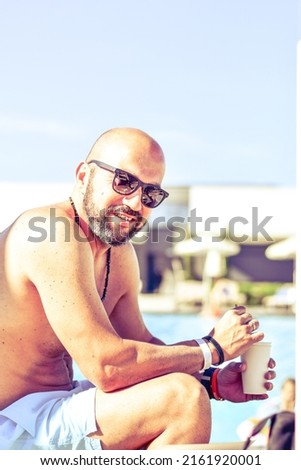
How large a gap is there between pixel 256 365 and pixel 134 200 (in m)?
0.61

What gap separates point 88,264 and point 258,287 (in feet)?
43.2

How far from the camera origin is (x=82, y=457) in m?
2.24

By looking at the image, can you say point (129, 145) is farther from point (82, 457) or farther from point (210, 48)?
point (210, 48)

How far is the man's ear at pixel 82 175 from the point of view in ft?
7.65

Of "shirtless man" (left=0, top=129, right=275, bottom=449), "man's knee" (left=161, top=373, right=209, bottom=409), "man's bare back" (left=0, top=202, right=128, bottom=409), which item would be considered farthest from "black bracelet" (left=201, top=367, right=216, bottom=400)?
"man's bare back" (left=0, top=202, right=128, bottom=409)

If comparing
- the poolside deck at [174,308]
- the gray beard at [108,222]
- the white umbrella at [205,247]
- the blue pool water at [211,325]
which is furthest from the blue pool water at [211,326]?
the gray beard at [108,222]

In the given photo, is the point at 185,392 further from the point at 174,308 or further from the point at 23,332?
the point at 174,308

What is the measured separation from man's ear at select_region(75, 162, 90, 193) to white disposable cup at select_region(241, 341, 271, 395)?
696 mm

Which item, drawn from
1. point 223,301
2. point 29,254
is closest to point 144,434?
point 29,254

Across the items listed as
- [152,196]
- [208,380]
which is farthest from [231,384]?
[152,196]

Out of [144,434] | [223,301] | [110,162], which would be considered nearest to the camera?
[144,434]

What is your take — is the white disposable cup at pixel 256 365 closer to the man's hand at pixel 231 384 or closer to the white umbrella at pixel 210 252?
the man's hand at pixel 231 384

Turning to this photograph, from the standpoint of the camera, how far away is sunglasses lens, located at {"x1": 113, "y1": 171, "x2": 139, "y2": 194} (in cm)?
227

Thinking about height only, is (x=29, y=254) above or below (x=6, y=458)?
above
